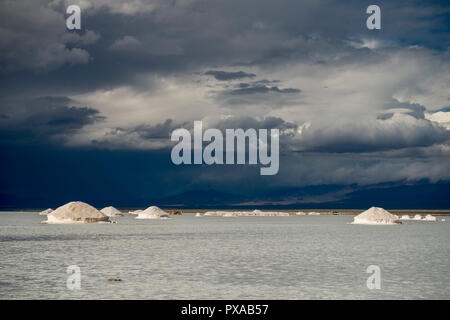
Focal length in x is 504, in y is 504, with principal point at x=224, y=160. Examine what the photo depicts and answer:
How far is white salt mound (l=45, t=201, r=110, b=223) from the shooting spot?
9788cm

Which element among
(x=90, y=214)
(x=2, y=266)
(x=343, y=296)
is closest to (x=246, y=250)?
(x=2, y=266)

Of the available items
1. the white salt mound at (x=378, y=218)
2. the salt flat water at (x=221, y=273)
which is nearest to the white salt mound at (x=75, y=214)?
the salt flat water at (x=221, y=273)

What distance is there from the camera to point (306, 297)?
68.7ft

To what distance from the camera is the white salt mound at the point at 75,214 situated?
9788 centimetres

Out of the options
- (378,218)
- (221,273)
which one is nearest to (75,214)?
(378,218)

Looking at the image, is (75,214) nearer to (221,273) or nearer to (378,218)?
(378,218)

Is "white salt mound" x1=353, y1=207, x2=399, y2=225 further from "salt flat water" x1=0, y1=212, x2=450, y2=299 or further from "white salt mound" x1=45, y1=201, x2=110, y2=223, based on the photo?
"salt flat water" x1=0, y1=212, x2=450, y2=299

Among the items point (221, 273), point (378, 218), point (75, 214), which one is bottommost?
point (378, 218)

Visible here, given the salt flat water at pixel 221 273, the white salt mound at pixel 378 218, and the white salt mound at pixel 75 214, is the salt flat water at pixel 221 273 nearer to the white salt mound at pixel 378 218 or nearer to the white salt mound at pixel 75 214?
the white salt mound at pixel 75 214

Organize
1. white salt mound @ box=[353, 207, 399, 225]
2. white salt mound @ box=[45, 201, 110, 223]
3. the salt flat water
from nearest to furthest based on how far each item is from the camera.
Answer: the salt flat water, white salt mound @ box=[45, 201, 110, 223], white salt mound @ box=[353, 207, 399, 225]

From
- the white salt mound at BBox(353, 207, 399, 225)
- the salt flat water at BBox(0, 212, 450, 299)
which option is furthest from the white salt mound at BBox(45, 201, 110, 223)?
the white salt mound at BBox(353, 207, 399, 225)

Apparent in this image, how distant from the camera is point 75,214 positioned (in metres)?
97.9
